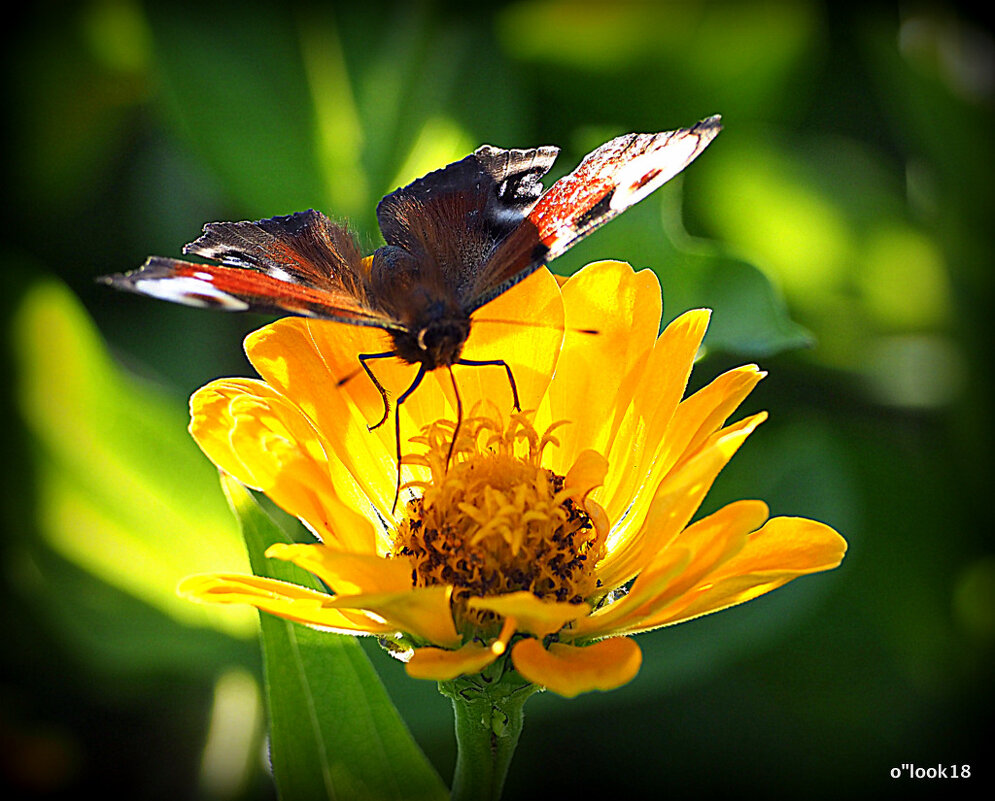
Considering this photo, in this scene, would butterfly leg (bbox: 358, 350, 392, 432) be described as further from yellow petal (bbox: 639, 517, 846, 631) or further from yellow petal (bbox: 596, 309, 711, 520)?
yellow petal (bbox: 639, 517, 846, 631)

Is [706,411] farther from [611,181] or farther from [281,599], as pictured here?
[281,599]

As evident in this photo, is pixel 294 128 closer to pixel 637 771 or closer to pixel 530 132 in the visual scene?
pixel 530 132

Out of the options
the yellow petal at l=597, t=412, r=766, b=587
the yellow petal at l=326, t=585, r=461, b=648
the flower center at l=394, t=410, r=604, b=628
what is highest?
the flower center at l=394, t=410, r=604, b=628

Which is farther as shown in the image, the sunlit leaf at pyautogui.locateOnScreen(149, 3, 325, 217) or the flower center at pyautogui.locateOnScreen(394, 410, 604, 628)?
the sunlit leaf at pyautogui.locateOnScreen(149, 3, 325, 217)

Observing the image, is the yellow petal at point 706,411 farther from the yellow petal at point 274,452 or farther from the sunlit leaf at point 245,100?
the sunlit leaf at point 245,100

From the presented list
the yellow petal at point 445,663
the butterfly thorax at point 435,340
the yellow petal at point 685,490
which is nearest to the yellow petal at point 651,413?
the yellow petal at point 685,490

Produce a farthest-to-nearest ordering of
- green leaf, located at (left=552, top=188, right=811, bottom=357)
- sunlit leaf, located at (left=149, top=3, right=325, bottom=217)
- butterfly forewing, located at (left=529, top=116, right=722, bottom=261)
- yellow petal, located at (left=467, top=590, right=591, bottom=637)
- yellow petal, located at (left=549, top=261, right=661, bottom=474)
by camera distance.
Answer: sunlit leaf, located at (left=149, top=3, right=325, bottom=217)
green leaf, located at (left=552, top=188, right=811, bottom=357)
yellow petal, located at (left=549, top=261, right=661, bottom=474)
butterfly forewing, located at (left=529, top=116, right=722, bottom=261)
yellow petal, located at (left=467, top=590, right=591, bottom=637)

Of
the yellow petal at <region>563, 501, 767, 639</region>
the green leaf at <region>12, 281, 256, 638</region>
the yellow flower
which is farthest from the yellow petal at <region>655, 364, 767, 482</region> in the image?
the green leaf at <region>12, 281, 256, 638</region>
